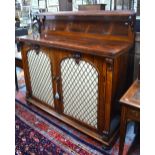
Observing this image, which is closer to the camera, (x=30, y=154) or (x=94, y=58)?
(x=94, y=58)

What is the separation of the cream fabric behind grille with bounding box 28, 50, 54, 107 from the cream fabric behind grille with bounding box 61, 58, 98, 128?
219mm

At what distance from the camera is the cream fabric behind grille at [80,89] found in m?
1.51

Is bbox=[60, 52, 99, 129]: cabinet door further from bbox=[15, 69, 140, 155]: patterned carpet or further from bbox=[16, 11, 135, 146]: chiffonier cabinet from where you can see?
bbox=[15, 69, 140, 155]: patterned carpet

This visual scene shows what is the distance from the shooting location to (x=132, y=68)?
1.71 m

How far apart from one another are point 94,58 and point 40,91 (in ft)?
3.06

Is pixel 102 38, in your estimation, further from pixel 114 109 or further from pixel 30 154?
pixel 30 154

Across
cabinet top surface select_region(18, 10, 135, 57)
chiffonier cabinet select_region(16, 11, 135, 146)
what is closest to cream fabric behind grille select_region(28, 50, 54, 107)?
chiffonier cabinet select_region(16, 11, 135, 146)

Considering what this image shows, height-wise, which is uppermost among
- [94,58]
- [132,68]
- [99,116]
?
[94,58]

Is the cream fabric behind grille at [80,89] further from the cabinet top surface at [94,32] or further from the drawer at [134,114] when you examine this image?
the drawer at [134,114]

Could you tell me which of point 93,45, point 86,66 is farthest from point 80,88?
point 93,45

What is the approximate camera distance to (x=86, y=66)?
1503mm

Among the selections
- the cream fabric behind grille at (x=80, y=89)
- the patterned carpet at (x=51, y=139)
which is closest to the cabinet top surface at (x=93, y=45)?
the cream fabric behind grille at (x=80, y=89)
